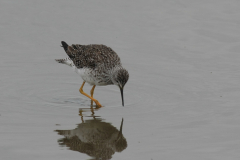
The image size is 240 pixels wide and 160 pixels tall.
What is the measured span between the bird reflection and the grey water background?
172 mm

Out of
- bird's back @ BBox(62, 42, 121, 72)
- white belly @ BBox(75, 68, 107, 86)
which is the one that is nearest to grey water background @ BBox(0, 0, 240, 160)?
white belly @ BBox(75, 68, 107, 86)

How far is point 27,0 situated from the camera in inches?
721

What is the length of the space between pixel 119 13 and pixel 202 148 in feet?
30.5

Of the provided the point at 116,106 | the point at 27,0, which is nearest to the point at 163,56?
the point at 116,106

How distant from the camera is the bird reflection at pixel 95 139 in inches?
348

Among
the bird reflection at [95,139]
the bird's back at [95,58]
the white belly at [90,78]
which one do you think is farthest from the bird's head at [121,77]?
the bird reflection at [95,139]

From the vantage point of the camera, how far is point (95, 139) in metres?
9.48

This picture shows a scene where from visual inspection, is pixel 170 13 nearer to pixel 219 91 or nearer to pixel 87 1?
pixel 87 1

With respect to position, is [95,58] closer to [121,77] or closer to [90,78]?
[90,78]

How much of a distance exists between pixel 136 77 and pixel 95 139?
164 inches

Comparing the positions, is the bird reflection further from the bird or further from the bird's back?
the bird's back

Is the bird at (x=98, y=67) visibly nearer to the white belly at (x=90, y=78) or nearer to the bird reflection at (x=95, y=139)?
the white belly at (x=90, y=78)

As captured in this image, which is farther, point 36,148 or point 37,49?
point 37,49

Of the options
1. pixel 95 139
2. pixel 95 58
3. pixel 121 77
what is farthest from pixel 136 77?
pixel 95 139
